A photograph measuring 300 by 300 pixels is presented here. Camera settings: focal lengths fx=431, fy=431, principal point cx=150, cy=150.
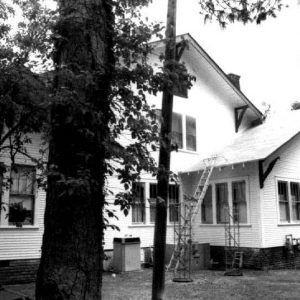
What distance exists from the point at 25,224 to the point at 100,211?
9826 millimetres

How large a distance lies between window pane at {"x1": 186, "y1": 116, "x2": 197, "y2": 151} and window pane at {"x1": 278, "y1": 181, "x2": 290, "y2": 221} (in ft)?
13.1

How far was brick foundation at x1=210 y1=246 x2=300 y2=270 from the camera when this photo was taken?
588 inches

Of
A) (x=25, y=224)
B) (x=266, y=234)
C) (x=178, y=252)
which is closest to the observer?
(x=25, y=224)

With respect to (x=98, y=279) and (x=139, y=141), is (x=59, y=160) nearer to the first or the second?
(x=98, y=279)

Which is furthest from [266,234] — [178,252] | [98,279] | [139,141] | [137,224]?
[98,279]

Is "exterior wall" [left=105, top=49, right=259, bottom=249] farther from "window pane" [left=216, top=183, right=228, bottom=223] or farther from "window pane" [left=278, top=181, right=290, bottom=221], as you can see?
"window pane" [left=278, top=181, right=290, bottom=221]

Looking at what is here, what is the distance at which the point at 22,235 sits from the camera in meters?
12.3

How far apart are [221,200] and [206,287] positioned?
6.47 meters

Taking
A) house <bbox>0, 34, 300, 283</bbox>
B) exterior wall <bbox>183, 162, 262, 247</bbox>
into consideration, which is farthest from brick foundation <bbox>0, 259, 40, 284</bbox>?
exterior wall <bbox>183, 162, 262, 247</bbox>

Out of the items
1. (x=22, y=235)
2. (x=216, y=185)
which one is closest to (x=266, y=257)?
(x=216, y=185)

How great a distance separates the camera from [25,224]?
1247 cm

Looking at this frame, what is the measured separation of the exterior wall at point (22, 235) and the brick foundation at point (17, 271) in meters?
0.14

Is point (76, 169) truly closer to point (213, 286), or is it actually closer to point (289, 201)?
point (213, 286)

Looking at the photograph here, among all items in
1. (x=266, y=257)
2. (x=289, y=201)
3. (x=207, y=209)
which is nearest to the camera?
(x=266, y=257)
